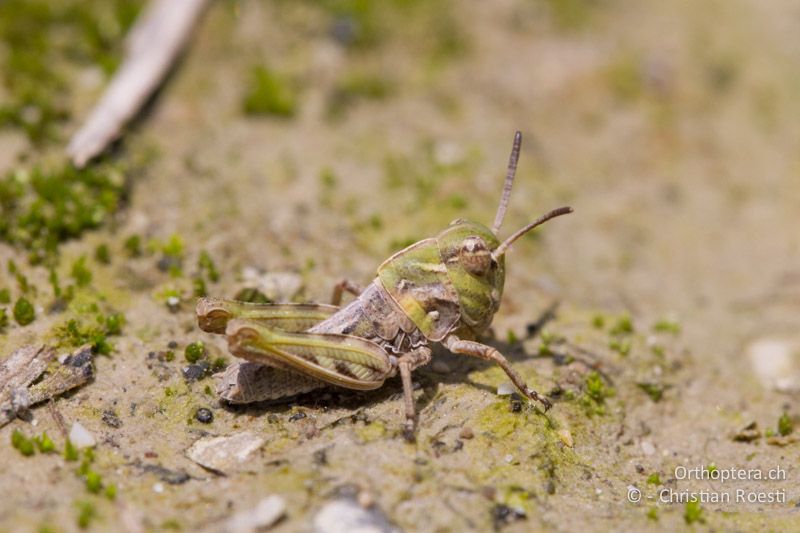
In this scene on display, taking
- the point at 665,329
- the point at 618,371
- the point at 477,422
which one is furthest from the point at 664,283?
the point at 477,422

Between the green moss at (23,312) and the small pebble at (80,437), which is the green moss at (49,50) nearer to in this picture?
the green moss at (23,312)

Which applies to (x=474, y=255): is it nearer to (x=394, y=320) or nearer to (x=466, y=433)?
(x=394, y=320)

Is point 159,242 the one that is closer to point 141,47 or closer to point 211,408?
point 211,408

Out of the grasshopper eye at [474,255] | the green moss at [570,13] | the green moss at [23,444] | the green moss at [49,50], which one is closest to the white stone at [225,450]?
the green moss at [23,444]

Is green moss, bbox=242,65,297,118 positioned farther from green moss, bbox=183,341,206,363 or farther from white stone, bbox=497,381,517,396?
white stone, bbox=497,381,517,396

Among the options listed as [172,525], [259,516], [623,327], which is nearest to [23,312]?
[172,525]

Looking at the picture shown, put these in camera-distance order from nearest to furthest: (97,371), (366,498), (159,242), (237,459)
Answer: (366,498), (237,459), (97,371), (159,242)

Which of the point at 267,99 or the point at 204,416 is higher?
the point at 267,99
